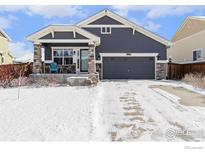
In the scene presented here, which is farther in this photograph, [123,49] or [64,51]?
[123,49]

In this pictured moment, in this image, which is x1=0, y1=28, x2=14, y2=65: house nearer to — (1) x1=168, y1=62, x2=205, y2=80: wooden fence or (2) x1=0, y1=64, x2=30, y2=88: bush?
(2) x1=0, y1=64, x2=30, y2=88: bush

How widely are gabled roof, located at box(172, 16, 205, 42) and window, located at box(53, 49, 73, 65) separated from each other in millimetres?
10068

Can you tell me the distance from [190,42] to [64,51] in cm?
1067

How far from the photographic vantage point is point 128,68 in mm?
21000

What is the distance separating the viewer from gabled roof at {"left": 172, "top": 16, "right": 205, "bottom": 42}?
68.1 ft

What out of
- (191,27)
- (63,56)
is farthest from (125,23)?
(191,27)

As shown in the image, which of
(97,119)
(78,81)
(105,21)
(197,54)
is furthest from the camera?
(197,54)

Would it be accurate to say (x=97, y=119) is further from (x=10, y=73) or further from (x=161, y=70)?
(x=161, y=70)

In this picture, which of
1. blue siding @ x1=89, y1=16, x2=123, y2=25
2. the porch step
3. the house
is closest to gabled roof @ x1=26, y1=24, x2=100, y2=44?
the porch step

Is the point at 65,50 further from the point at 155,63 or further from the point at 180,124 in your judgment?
the point at 180,124

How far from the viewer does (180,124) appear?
7.46 m

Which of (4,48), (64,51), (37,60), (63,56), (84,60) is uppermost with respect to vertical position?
(4,48)
